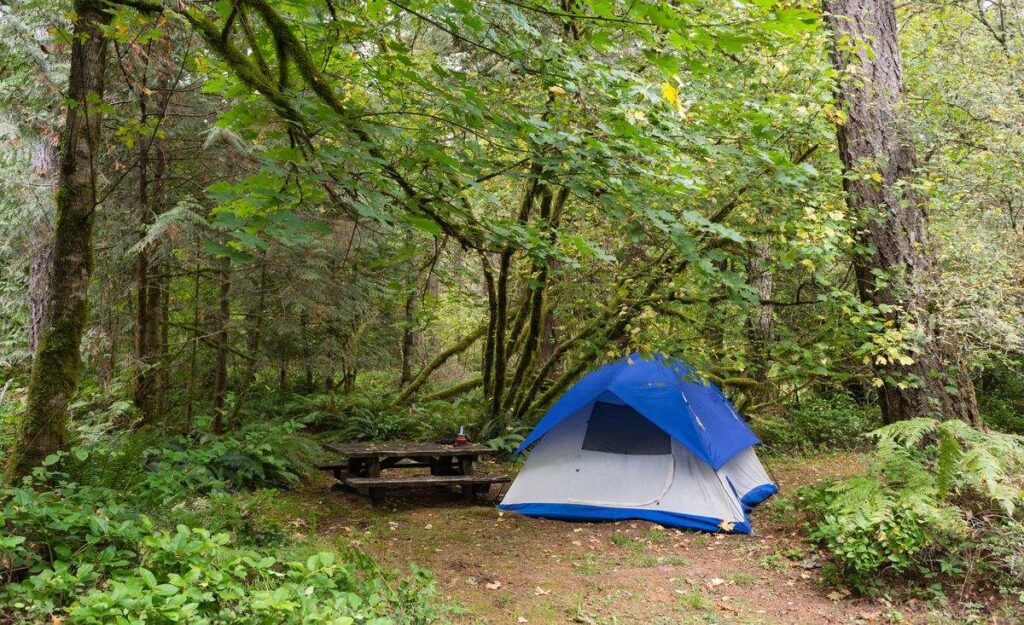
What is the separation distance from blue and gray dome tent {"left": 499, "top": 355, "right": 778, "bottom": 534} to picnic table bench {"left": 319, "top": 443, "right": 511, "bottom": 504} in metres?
0.65

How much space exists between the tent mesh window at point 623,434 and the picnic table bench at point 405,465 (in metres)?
1.20

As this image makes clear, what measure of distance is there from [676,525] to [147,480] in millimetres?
4901

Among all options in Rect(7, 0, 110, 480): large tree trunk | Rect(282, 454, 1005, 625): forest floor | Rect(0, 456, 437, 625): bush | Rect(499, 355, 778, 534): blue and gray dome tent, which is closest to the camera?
Rect(0, 456, 437, 625): bush

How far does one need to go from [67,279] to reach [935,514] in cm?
602

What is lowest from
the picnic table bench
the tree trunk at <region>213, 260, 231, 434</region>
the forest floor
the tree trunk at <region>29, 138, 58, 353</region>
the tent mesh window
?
the forest floor

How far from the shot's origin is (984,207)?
6.73 meters

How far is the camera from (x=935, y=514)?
17.3ft

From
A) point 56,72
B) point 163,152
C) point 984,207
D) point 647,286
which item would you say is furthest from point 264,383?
point 984,207

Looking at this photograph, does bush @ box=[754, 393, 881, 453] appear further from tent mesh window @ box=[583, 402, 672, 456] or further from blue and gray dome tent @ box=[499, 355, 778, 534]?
tent mesh window @ box=[583, 402, 672, 456]

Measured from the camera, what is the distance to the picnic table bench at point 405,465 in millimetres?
8148

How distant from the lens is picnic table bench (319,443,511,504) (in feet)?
26.7

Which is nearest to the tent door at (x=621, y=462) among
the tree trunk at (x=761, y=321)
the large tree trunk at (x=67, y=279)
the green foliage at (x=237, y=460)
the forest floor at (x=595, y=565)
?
the forest floor at (x=595, y=565)

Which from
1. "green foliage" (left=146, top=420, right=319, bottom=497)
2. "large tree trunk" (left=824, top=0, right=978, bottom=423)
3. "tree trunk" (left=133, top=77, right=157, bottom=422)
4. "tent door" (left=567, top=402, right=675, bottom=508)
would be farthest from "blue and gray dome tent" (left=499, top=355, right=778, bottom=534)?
"tree trunk" (left=133, top=77, right=157, bottom=422)

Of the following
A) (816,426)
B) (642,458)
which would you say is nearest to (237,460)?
(642,458)
